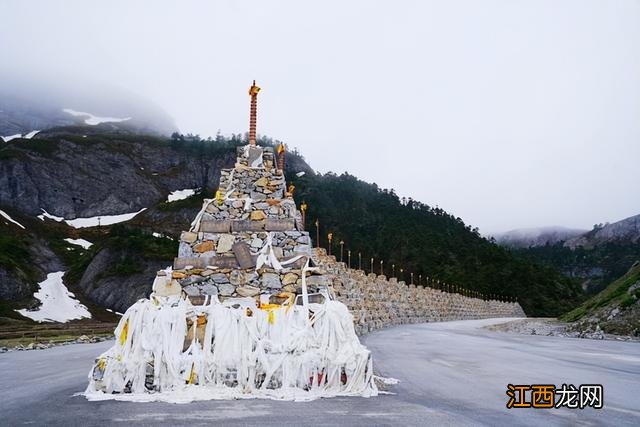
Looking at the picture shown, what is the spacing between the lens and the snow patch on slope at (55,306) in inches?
1965

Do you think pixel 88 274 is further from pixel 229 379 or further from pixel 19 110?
pixel 19 110

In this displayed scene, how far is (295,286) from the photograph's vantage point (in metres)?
9.89

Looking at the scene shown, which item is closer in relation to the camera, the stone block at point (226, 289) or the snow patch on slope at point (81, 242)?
the stone block at point (226, 289)

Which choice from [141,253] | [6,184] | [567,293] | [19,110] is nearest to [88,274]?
[141,253]

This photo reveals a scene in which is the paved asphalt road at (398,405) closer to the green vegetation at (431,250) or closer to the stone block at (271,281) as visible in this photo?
the stone block at (271,281)

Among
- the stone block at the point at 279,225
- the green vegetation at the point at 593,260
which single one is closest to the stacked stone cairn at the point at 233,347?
the stone block at the point at 279,225

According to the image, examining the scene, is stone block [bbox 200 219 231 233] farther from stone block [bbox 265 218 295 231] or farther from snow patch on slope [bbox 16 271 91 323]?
snow patch on slope [bbox 16 271 91 323]

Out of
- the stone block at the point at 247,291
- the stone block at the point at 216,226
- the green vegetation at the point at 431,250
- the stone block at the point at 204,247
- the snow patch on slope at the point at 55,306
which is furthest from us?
the green vegetation at the point at 431,250

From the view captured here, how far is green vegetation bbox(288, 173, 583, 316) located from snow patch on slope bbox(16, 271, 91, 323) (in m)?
43.7

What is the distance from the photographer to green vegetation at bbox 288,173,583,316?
289 feet

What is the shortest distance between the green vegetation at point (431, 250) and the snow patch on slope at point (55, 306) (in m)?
43.7

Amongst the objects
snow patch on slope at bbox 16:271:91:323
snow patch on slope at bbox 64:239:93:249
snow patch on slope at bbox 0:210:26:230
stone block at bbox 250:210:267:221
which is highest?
snow patch on slope at bbox 0:210:26:230

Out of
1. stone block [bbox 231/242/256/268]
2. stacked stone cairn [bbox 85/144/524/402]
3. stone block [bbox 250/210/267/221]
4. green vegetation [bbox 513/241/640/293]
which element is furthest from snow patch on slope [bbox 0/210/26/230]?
green vegetation [bbox 513/241/640/293]

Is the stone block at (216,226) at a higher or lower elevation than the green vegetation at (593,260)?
lower
